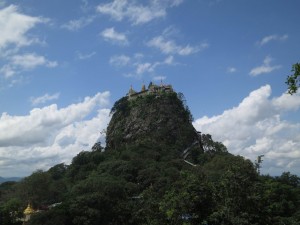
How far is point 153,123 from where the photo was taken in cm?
8500

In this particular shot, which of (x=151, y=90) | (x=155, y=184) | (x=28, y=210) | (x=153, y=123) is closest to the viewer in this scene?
(x=28, y=210)

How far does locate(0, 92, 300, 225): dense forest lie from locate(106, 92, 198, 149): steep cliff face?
205 millimetres

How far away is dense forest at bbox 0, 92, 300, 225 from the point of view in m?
19.7

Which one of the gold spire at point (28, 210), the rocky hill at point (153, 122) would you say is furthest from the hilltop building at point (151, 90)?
the gold spire at point (28, 210)

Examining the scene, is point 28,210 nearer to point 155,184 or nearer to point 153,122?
point 155,184

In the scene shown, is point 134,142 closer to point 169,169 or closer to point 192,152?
point 192,152

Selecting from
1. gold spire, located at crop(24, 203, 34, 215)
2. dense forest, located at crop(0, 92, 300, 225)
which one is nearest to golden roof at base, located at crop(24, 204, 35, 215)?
gold spire, located at crop(24, 203, 34, 215)

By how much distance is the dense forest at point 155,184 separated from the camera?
19.7m

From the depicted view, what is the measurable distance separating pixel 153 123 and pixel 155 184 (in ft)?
104

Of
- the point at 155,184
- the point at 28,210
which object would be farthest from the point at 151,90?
the point at 28,210

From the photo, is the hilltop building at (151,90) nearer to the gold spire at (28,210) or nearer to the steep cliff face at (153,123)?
the steep cliff face at (153,123)

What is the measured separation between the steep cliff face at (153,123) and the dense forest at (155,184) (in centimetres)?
20

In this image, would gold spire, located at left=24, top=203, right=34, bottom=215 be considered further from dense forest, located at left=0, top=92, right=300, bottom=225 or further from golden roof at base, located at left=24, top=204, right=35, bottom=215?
dense forest, located at left=0, top=92, right=300, bottom=225

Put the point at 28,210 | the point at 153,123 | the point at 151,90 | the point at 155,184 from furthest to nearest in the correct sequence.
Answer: the point at 151,90, the point at 153,123, the point at 155,184, the point at 28,210
